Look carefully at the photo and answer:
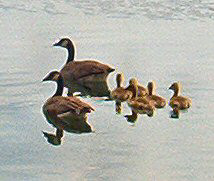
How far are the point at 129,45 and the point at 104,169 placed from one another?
351 inches

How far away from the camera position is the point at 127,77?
16516mm

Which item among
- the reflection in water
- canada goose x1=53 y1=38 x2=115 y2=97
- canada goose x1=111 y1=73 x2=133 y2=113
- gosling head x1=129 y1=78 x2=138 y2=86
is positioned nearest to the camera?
canada goose x1=111 y1=73 x2=133 y2=113

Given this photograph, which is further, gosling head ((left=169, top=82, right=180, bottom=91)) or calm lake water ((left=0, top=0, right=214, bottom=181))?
gosling head ((left=169, top=82, right=180, bottom=91))

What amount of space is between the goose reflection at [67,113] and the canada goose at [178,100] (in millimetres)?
1873

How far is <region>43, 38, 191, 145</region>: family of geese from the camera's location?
13.4 meters

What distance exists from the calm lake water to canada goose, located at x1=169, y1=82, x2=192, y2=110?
0.67 feet

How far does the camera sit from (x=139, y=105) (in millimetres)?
14461

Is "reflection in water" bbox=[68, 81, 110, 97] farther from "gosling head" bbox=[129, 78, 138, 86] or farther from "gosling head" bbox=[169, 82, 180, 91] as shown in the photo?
"gosling head" bbox=[169, 82, 180, 91]

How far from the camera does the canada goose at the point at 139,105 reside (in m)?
14.2

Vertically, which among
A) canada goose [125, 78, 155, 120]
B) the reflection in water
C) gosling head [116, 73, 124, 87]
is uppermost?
gosling head [116, 73, 124, 87]

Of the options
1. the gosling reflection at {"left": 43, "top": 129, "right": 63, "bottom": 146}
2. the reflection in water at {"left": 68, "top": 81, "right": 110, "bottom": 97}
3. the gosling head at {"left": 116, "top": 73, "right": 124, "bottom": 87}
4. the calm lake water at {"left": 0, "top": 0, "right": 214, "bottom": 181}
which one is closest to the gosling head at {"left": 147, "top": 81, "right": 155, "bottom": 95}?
the calm lake water at {"left": 0, "top": 0, "right": 214, "bottom": 181}

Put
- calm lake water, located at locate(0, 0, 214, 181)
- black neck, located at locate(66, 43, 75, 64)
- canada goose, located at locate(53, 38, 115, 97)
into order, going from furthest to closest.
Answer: black neck, located at locate(66, 43, 75, 64) → canada goose, located at locate(53, 38, 115, 97) → calm lake water, located at locate(0, 0, 214, 181)

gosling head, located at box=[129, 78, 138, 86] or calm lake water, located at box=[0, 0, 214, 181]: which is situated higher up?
gosling head, located at box=[129, 78, 138, 86]

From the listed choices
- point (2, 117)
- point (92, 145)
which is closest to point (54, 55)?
point (2, 117)
